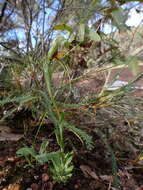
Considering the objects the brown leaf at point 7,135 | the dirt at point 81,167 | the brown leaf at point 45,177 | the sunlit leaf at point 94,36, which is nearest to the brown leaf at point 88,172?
the dirt at point 81,167

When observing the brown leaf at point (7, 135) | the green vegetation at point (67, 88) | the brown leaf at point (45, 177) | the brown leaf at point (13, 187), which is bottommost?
the brown leaf at point (13, 187)

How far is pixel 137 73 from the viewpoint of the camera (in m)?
0.53

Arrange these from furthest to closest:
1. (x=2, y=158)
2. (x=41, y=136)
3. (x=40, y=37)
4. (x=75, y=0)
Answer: (x=75, y=0)
(x=40, y=37)
(x=41, y=136)
(x=2, y=158)

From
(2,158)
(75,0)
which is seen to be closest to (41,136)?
(2,158)

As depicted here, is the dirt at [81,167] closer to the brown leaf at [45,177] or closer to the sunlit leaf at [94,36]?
the brown leaf at [45,177]

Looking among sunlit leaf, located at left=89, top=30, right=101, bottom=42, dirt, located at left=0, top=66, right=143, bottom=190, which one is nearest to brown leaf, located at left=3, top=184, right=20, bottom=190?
dirt, located at left=0, top=66, right=143, bottom=190

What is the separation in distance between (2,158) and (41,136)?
15cm

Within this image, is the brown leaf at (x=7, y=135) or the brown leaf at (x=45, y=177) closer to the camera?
the brown leaf at (x=45, y=177)

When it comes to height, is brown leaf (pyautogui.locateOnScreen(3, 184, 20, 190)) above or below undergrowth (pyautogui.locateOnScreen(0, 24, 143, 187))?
below

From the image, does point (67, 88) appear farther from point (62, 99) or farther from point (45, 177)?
point (45, 177)

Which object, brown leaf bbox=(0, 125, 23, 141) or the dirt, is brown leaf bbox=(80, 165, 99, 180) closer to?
the dirt

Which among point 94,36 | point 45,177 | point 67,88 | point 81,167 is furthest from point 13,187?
point 94,36

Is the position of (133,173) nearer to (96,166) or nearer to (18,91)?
(96,166)

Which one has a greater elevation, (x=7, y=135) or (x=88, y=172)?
(x=7, y=135)
